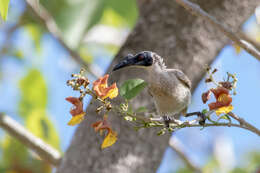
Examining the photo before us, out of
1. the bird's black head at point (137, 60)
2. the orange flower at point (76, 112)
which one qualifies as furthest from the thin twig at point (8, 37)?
the orange flower at point (76, 112)

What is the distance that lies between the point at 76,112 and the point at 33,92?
2.91 metres

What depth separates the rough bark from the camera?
123 inches

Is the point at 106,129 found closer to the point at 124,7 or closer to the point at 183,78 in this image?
the point at 183,78

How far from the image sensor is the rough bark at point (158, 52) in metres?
3.13

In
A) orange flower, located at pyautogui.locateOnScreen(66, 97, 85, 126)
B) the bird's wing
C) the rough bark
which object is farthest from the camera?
the rough bark

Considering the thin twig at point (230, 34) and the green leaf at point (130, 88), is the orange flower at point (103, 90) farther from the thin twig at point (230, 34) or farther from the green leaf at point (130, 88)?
the thin twig at point (230, 34)

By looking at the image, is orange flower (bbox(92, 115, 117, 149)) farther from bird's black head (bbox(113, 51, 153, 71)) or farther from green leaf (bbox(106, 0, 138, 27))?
green leaf (bbox(106, 0, 138, 27))

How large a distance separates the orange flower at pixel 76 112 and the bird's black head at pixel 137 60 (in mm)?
535

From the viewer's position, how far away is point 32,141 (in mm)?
3693

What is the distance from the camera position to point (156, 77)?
8.88 feet

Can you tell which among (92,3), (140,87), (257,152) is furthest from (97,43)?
(140,87)

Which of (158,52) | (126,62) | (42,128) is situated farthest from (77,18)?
(126,62)

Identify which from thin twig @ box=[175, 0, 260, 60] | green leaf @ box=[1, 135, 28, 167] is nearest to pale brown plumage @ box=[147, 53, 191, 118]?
thin twig @ box=[175, 0, 260, 60]

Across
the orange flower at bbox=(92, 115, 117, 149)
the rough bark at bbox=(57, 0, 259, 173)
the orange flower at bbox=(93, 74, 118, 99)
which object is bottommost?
the rough bark at bbox=(57, 0, 259, 173)
